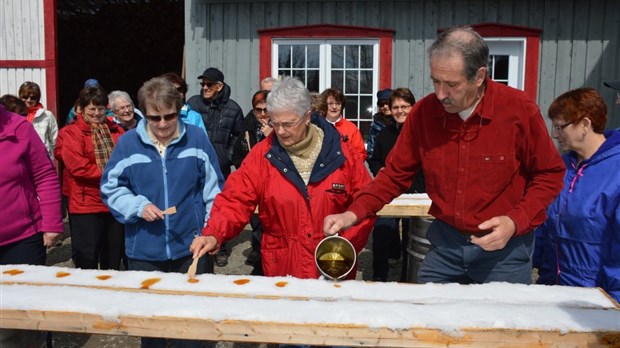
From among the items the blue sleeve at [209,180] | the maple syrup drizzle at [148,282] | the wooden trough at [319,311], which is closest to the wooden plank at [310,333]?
the wooden trough at [319,311]

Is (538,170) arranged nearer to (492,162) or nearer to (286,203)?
(492,162)

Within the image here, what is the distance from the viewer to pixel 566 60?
25.2 feet

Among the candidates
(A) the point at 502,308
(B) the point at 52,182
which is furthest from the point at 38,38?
(A) the point at 502,308

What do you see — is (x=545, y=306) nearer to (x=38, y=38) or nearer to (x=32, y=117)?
(x=32, y=117)

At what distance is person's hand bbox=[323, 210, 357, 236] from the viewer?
94.7 inches

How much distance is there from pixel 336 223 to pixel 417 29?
5.88m

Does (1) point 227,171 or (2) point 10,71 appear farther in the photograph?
(2) point 10,71

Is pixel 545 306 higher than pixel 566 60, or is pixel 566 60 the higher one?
pixel 566 60

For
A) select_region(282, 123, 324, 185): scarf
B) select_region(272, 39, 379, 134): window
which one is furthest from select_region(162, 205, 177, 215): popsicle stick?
select_region(272, 39, 379, 134): window

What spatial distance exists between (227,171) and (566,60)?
4.92 m

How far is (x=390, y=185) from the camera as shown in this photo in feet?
8.88

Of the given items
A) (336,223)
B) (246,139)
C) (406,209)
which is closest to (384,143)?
(406,209)

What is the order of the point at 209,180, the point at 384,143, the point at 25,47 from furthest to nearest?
the point at 25,47, the point at 384,143, the point at 209,180

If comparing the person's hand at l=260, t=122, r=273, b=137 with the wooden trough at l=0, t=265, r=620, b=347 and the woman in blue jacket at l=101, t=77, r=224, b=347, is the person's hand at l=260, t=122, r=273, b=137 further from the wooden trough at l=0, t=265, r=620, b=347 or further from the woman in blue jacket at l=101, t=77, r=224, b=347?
the wooden trough at l=0, t=265, r=620, b=347
